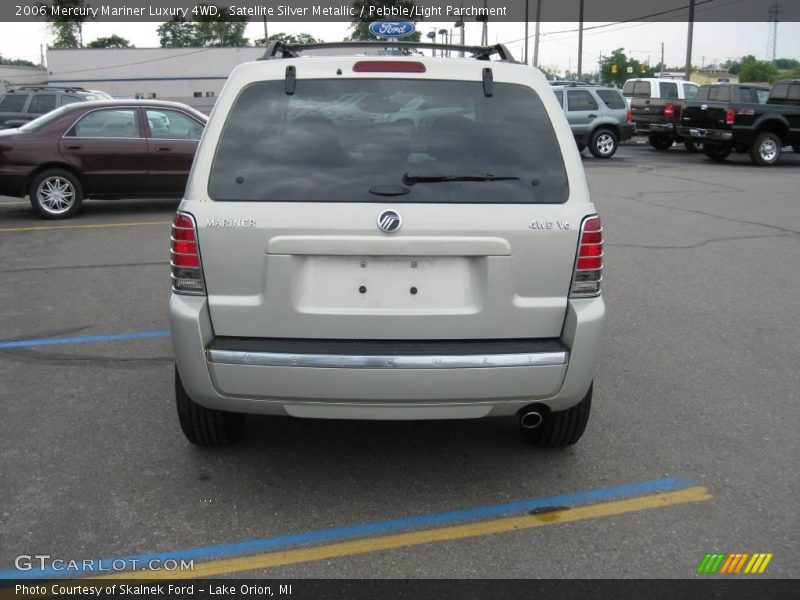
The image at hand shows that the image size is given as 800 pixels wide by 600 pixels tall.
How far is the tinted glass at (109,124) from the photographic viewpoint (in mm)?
11500

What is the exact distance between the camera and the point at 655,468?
3.95 m

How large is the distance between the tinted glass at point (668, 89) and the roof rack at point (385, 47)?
80.3ft

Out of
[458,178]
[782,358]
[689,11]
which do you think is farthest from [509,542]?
[689,11]

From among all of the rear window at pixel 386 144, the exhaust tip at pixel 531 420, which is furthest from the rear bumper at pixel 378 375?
the rear window at pixel 386 144

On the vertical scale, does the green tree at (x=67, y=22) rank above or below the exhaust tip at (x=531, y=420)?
above

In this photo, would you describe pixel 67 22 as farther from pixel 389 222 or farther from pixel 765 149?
pixel 389 222

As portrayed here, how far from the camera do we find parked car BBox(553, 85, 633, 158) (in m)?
22.4

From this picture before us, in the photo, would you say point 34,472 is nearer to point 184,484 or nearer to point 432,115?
point 184,484

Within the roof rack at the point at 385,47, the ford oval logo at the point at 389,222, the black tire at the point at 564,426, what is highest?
the roof rack at the point at 385,47

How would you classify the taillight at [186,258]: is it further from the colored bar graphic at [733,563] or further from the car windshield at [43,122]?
the car windshield at [43,122]

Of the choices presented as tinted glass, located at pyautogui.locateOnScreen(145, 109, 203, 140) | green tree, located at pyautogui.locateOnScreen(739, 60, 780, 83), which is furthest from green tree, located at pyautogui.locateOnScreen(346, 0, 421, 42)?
green tree, located at pyautogui.locateOnScreen(739, 60, 780, 83)

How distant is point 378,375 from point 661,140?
83.7 feet

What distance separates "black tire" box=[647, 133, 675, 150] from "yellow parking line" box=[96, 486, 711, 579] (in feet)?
79.4

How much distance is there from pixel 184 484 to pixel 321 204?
60.1 inches
